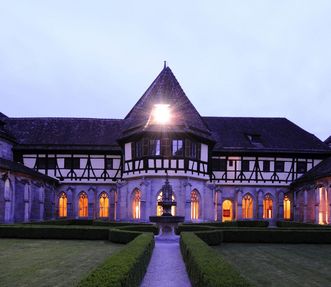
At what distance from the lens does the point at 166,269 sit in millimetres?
17172

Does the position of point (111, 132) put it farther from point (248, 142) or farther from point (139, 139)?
point (248, 142)

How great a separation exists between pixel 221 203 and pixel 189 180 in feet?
33.3

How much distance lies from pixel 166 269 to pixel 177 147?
76.2 ft

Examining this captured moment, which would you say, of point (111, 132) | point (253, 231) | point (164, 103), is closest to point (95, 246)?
point (253, 231)

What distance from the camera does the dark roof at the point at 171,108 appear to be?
134ft

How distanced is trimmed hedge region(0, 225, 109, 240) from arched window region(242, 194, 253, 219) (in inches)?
912

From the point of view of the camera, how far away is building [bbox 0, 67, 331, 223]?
131 ft

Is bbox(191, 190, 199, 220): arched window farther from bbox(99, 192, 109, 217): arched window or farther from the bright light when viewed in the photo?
bbox(99, 192, 109, 217): arched window

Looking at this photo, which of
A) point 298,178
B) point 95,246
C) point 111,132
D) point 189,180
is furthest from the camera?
point 111,132

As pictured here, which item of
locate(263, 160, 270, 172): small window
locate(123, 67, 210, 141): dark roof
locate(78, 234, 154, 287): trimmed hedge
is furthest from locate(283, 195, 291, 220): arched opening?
locate(78, 234, 154, 287): trimmed hedge

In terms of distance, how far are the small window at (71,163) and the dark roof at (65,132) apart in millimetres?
1458

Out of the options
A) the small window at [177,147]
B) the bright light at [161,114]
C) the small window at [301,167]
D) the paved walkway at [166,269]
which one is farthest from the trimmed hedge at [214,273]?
the small window at [301,167]

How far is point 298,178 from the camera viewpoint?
158ft

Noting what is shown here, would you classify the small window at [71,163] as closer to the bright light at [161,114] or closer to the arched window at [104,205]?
the arched window at [104,205]
